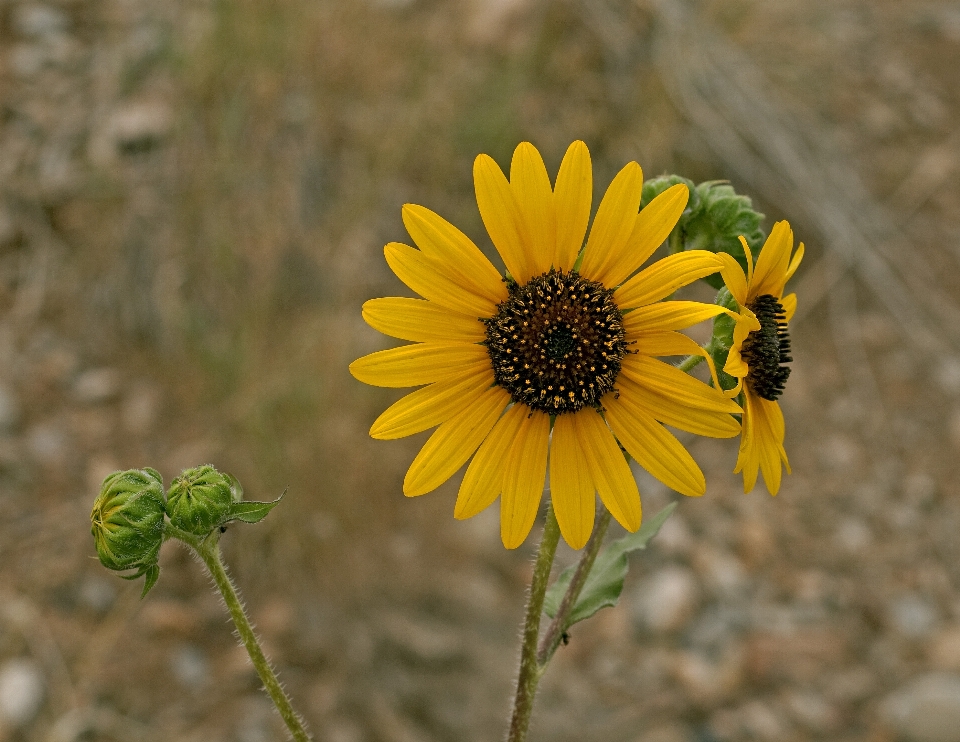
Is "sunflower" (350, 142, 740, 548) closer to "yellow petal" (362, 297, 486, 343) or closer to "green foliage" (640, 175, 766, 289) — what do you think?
"yellow petal" (362, 297, 486, 343)

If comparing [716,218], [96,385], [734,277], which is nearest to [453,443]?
[734,277]

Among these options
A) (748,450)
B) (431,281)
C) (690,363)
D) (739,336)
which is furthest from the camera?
(690,363)

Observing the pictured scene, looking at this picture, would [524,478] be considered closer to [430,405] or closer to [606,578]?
[430,405]

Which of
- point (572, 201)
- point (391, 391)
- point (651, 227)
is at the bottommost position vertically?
point (651, 227)

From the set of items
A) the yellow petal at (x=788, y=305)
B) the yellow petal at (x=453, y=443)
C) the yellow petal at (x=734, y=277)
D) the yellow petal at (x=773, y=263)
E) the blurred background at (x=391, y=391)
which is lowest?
the yellow petal at (x=453, y=443)

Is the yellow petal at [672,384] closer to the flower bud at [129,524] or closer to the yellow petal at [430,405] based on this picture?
the yellow petal at [430,405]

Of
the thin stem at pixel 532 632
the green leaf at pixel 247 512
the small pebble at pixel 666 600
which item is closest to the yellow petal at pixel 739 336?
the thin stem at pixel 532 632
